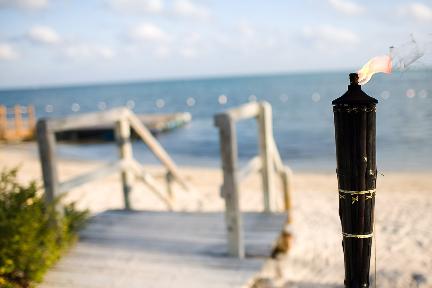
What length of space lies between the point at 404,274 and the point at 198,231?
2302 millimetres

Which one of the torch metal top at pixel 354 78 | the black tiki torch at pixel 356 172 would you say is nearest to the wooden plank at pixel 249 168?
the black tiki torch at pixel 356 172

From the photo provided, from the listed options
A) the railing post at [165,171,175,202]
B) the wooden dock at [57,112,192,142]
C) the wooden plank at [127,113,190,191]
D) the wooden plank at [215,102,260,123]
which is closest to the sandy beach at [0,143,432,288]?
the railing post at [165,171,175,202]

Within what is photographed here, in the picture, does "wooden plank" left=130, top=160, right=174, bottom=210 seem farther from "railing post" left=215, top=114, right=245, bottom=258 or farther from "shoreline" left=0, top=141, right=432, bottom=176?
"shoreline" left=0, top=141, right=432, bottom=176

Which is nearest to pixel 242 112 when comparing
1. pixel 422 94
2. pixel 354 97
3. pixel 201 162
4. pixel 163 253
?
pixel 163 253

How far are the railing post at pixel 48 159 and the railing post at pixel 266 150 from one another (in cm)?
245

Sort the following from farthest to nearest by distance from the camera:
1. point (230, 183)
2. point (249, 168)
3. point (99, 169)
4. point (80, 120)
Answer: point (99, 169) → point (249, 168) → point (80, 120) → point (230, 183)

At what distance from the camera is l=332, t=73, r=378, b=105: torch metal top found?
72.2 inches

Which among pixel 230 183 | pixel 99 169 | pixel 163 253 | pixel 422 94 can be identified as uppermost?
pixel 422 94

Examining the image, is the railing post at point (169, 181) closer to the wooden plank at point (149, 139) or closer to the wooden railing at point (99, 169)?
the wooden railing at point (99, 169)

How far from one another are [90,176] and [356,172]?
3.75 meters

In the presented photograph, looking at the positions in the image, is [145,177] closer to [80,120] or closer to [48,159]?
[80,120]

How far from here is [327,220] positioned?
778cm

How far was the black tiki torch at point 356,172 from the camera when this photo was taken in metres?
1.84

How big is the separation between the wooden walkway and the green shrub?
190 mm
